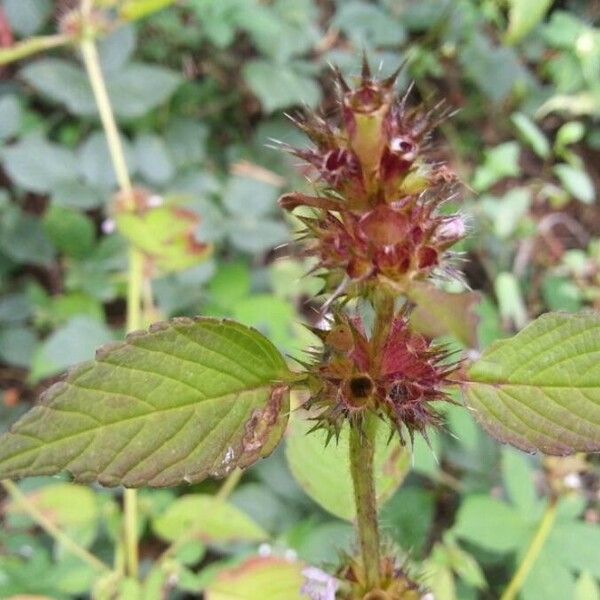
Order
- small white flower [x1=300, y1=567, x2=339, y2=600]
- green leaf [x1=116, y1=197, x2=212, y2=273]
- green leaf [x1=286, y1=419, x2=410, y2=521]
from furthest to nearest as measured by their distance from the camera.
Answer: green leaf [x1=116, y1=197, x2=212, y2=273]
green leaf [x1=286, y1=419, x2=410, y2=521]
small white flower [x1=300, y1=567, x2=339, y2=600]

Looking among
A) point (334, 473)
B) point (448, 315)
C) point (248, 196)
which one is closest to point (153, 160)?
point (248, 196)

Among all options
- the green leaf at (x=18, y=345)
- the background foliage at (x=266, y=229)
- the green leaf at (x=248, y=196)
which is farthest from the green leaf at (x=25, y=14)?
the green leaf at (x=18, y=345)

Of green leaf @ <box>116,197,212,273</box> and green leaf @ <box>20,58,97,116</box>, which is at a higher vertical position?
green leaf @ <box>20,58,97,116</box>

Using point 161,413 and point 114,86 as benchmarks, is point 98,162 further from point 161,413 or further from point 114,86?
point 161,413

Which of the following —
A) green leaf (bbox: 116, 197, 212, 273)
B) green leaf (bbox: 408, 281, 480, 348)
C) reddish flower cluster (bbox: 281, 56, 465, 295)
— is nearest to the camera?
green leaf (bbox: 408, 281, 480, 348)

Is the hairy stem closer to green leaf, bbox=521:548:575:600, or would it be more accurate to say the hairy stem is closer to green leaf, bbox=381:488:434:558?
green leaf, bbox=521:548:575:600

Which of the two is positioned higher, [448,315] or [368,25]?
[368,25]

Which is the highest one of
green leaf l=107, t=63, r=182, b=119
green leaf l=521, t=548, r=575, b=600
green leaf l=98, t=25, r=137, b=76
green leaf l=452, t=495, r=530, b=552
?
green leaf l=98, t=25, r=137, b=76

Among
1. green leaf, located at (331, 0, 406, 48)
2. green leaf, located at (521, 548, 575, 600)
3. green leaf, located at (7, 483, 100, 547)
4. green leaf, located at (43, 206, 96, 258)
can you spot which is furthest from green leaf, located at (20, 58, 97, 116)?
green leaf, located at (521, 548, 575, 600)
